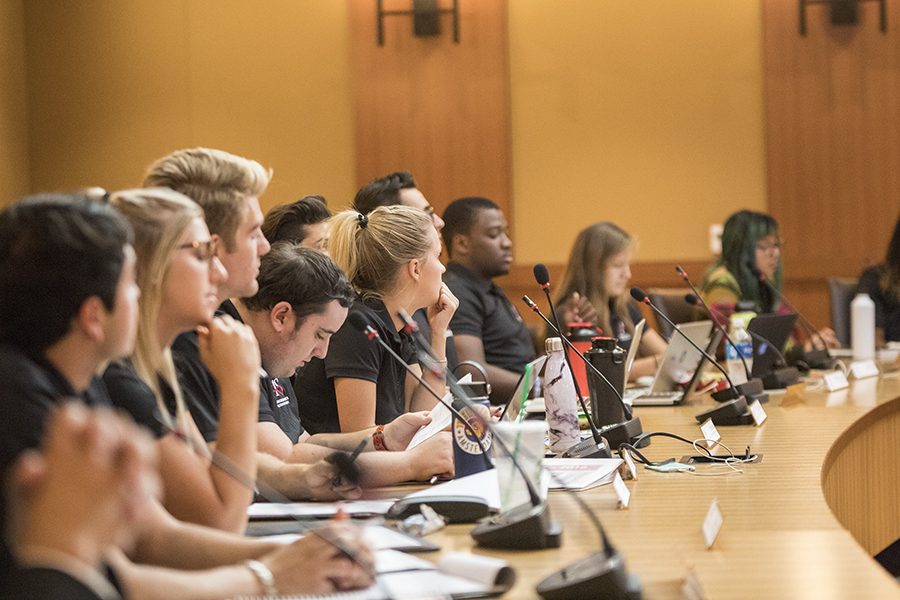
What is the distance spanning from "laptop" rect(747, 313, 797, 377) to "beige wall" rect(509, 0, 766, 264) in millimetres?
2427

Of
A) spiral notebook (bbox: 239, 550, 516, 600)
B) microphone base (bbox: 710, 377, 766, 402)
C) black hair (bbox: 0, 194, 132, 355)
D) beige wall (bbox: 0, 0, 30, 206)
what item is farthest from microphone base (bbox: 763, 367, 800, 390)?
beige wall (bbox: 0, 0, 30, 206)

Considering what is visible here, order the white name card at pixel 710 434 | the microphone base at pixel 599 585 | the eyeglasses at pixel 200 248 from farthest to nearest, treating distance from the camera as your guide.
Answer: the white name card at pixel 710 434
the eyeglasses at pixel 200 248
the microphone base at pixel 599 585

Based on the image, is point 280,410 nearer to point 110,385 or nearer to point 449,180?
point 110,385

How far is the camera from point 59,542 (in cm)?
107

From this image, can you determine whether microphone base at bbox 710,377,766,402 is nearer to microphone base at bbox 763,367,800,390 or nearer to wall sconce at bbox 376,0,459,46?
microphone base at bbox 763,367,800,390

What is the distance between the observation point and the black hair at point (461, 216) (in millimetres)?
4711

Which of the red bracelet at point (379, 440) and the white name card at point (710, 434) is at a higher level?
the red bracelet at point (379, 440)

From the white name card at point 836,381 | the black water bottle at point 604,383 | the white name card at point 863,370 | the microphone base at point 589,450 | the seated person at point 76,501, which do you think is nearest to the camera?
the seated person at point 76,501

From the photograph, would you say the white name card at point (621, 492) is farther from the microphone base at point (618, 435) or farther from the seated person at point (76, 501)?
the seated person at point (76, 501)

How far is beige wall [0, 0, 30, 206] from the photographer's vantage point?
21.4 ft

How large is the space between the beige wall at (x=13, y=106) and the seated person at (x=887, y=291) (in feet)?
15.2

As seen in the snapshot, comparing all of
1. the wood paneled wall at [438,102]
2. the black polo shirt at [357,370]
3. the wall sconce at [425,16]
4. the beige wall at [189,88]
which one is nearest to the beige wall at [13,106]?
the beige wall at [189,88]

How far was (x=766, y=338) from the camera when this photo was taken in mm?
4090

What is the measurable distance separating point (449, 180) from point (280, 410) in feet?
13.9
